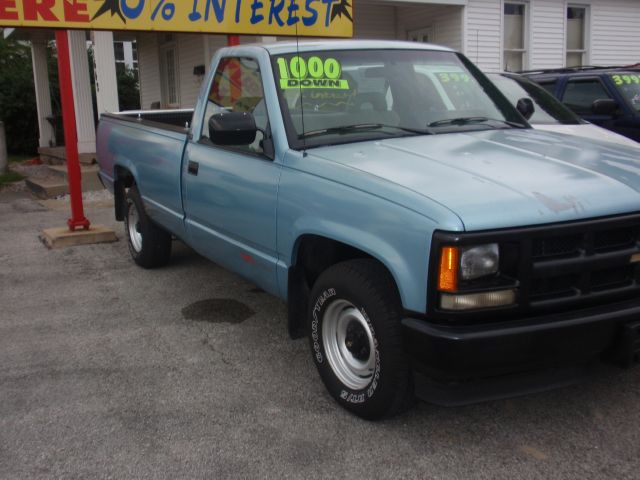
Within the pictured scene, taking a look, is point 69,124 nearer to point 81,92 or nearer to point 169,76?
point 81,92

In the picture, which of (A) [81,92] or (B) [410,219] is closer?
(B) [410,219]

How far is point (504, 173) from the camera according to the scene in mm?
3119

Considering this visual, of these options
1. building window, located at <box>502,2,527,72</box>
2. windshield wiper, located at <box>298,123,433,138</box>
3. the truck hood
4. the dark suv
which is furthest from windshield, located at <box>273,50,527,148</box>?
building window, located at <box>502,2,527,72</box>

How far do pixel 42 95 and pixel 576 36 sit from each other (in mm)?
13222

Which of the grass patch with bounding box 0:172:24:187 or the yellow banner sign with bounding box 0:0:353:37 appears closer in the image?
the yellow banner sign with bounding box 0:0:353:37

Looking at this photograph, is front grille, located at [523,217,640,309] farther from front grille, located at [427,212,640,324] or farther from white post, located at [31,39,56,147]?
white post, located at [31,39,56,147]

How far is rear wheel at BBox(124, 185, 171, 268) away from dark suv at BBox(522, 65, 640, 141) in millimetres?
5023

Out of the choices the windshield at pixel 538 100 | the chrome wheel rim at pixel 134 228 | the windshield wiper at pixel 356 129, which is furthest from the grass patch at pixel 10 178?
the windshield wiper at pixel 356 129

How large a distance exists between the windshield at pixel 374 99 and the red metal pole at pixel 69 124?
4159 mm

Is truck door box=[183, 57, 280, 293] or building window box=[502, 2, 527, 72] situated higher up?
building window box=[502, 2, 527, 72]

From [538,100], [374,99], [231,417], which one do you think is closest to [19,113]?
[538,100]

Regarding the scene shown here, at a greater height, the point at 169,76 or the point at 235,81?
the point at 169,76

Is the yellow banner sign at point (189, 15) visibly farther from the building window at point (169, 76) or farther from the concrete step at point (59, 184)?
the building window at point (169, 76)

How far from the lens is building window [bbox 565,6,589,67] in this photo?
16.5 m
